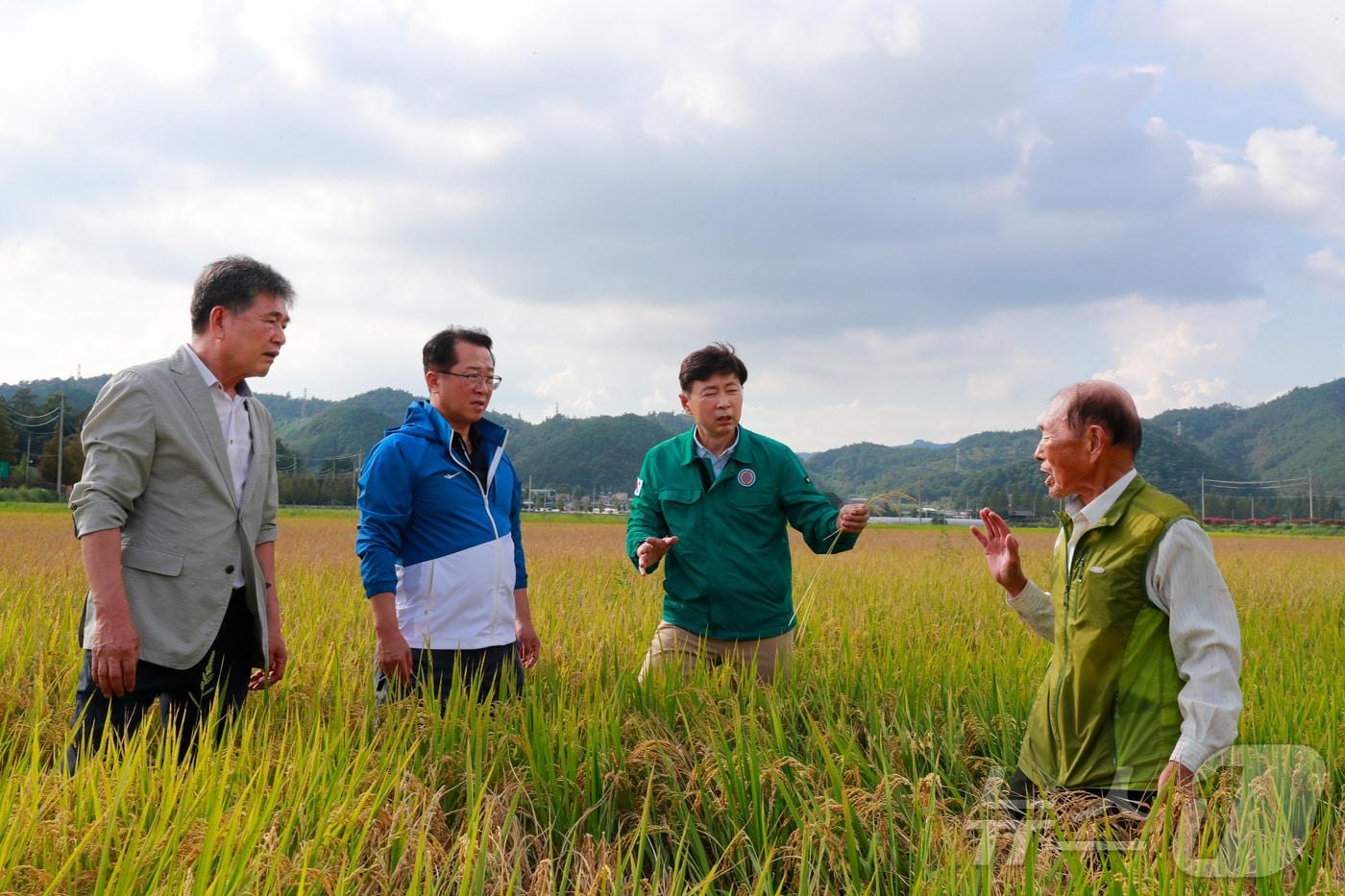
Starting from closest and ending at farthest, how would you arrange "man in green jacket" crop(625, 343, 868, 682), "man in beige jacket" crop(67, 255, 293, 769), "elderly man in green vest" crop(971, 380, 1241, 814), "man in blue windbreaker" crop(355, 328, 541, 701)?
"elderly man in green vest" crop(971, 380, 1241, 814) < "man in beige jacket" crop(67, 255, 293, 769) < "man in blue windbreaker" crop(355, 328, 541, 701) < "man in green jacket" crop(625, 343, 868, 682)

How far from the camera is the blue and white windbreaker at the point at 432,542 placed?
3324 millimetres

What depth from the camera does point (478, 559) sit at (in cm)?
342

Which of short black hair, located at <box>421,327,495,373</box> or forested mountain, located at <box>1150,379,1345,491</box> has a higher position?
forested mountain, located at <box>1150,379,1345,491</box>

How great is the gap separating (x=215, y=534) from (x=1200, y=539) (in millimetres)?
2823

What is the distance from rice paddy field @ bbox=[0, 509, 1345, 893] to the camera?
6.37ft

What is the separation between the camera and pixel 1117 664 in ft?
7.45

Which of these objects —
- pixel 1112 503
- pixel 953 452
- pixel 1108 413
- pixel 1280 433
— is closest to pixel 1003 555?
pixel 1112 503

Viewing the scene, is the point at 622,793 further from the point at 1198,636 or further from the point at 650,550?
the point at 1198,636

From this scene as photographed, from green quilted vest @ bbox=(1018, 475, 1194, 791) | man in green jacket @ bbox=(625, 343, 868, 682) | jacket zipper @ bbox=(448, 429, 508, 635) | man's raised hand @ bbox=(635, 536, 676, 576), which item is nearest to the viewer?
green quilted vest @ bbox=(1018, 475, 1194, 791)

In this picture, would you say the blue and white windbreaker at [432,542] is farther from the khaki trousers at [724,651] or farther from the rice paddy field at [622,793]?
the khaki trousers at [724,651]

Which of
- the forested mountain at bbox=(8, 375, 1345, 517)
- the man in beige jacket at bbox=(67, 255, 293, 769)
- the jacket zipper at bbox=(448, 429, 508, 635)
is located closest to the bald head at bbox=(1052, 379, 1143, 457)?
the jacket zipper at bbox=(448, 429, 508, 635)

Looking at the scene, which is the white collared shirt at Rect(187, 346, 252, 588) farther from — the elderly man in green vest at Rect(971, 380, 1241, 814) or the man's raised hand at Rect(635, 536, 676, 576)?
the elderly man in green vest at Rect(971, 380, 1241, 814)

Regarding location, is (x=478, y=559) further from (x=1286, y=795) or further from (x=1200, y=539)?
(x=1286, y=795)

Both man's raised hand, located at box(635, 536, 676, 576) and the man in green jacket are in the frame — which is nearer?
man's raised hand, located at box(635, 536, 676, 576)
